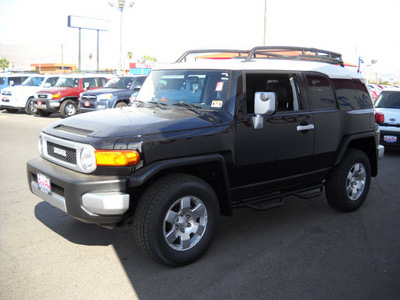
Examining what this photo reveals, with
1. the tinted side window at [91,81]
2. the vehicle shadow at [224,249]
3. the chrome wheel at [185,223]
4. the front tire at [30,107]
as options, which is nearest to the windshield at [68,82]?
the tinted side window at [91,81]

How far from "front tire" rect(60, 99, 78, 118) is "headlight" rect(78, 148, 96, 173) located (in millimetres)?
14974

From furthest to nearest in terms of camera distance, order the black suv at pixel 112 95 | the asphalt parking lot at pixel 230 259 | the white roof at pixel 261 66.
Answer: the black suv at pixel 112 95 < the white roof at pixel 261 66 < the asphalt parking lot at pixel 230 259

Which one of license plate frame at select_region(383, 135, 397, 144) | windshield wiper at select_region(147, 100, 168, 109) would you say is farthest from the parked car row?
windshield wiper at select_region(147, 100, 168, 109)

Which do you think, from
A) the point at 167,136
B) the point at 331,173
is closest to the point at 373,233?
the point at 331,173

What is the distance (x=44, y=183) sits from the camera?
12.7 ft

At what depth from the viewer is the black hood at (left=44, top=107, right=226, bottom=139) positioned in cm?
359

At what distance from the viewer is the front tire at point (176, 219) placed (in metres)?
3.50

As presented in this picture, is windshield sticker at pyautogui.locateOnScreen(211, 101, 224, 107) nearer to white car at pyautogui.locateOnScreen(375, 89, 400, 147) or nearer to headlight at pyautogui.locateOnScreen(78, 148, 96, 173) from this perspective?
headlight at pyautogui.locateOnScreen(78, 148, 96, 173)

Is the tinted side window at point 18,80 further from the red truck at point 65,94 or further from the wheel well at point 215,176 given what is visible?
the wheel well at point 215,176

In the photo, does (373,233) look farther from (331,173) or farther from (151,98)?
(151,98)

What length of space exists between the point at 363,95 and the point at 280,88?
5.30 ft

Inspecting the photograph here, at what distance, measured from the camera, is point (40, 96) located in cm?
1781

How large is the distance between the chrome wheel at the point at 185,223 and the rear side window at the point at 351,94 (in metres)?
2.45

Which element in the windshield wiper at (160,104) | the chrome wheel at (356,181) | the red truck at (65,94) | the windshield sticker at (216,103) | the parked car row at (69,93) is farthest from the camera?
the red truck at (65,94)
